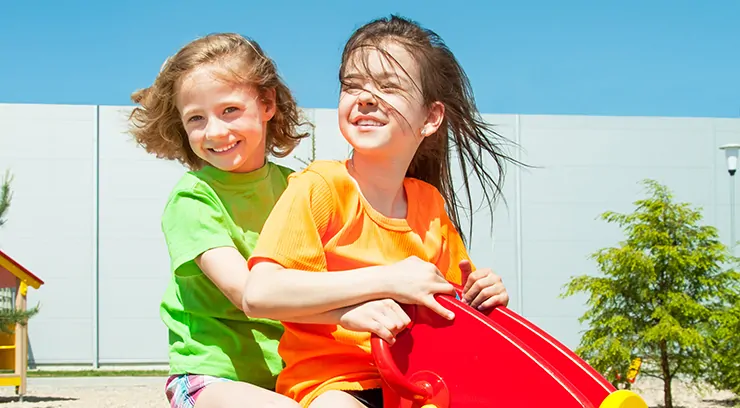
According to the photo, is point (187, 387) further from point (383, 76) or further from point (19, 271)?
point (19, 271)

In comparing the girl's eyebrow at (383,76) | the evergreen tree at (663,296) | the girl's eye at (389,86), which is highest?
the girl's eyebrow at (383,76)

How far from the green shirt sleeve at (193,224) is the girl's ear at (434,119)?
548mm

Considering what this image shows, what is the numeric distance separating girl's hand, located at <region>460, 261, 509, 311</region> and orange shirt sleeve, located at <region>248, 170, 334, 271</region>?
0.33 m

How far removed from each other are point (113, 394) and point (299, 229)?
13271 mm

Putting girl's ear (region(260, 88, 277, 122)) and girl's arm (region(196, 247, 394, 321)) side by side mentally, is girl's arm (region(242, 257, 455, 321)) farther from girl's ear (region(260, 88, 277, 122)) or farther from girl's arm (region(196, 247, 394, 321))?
girl's ear (region(260, 88, 277, 122))

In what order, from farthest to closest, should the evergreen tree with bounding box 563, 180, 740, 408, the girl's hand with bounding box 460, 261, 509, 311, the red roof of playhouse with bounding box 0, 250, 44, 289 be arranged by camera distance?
the red roof of playhouse with bounding box 0, 250, 44, 289, the evergreen tree with bounding box 563, 180, 740, 408, the girl's hand with bounding box 460, 261, 509, 311

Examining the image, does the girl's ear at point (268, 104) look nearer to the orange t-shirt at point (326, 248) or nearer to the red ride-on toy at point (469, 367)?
the orange t-shirt at point (326, 248)

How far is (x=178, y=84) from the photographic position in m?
2.52

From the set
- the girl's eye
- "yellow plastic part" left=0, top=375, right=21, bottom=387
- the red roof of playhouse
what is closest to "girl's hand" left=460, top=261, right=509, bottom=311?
the girl's eye

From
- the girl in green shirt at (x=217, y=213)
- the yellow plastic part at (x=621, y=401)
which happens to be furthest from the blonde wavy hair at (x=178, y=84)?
the yellow plastic part at (x=621, y=401)

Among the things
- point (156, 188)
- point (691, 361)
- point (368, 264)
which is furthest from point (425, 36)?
point (156, 188)

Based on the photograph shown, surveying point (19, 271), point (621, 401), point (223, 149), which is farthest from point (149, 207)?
point (621, 401)

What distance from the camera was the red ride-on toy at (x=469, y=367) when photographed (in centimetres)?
161

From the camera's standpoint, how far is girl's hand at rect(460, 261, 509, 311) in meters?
2.00
